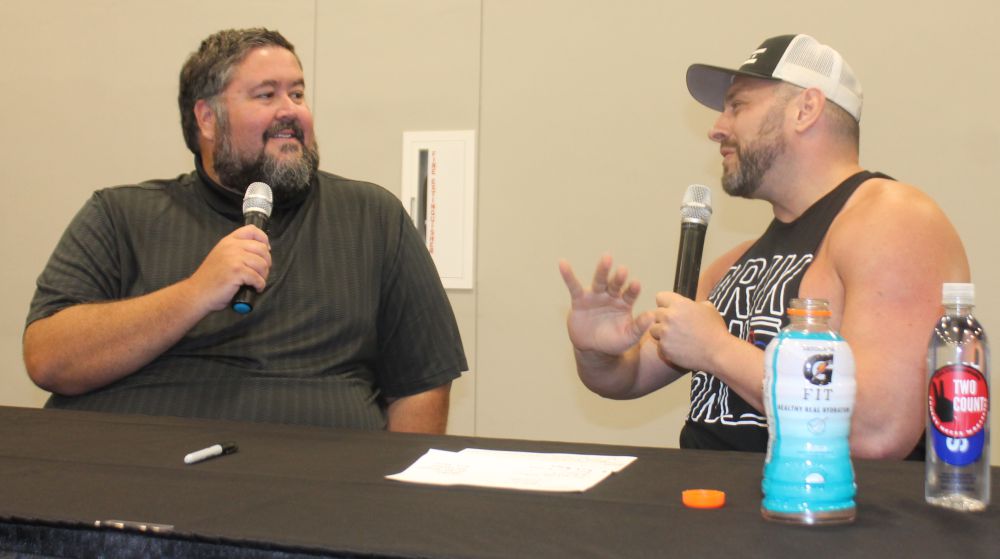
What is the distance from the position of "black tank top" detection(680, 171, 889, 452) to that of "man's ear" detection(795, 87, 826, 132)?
0.14m

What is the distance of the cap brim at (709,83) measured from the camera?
6.86 ft

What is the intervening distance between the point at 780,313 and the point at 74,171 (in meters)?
2.98

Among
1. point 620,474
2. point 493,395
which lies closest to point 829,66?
point 620,474

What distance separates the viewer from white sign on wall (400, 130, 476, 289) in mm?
3301

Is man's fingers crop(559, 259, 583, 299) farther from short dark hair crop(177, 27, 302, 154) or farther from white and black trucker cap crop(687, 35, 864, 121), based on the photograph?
short dark hair crop(177, 27, 302, 154)

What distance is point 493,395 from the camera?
330 cm

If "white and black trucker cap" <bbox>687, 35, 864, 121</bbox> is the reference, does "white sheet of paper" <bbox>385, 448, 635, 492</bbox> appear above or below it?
below

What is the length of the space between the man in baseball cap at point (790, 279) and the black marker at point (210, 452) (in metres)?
0.65

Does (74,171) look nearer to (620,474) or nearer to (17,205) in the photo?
(17,205)

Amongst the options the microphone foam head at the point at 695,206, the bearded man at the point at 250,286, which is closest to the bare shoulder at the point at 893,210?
the microphone foam head at the point at 695,206

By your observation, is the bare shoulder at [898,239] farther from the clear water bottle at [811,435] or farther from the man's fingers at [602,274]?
the clear water bottle at [811,435]

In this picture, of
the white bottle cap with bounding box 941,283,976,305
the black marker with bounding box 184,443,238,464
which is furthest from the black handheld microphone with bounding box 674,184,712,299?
the black marker with bounding box 184,443,238,464

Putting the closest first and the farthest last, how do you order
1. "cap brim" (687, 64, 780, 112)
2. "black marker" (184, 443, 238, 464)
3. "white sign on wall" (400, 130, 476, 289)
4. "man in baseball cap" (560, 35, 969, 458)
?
1. "black marker" (184, 443, 238, 464)
2. "man in baseball cap" (560, 35, 969, 458)
3. "cap brim" (687, 64, 780, 112)
4. "white sign on wall" (400, 130, 476, 289)

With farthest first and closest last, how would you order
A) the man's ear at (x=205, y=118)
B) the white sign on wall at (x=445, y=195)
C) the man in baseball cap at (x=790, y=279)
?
the white sign on wall at (x=445, y=195) < the man's ear at (x=205, y=118) < the man in baseball cap at (x=790, y=279)
